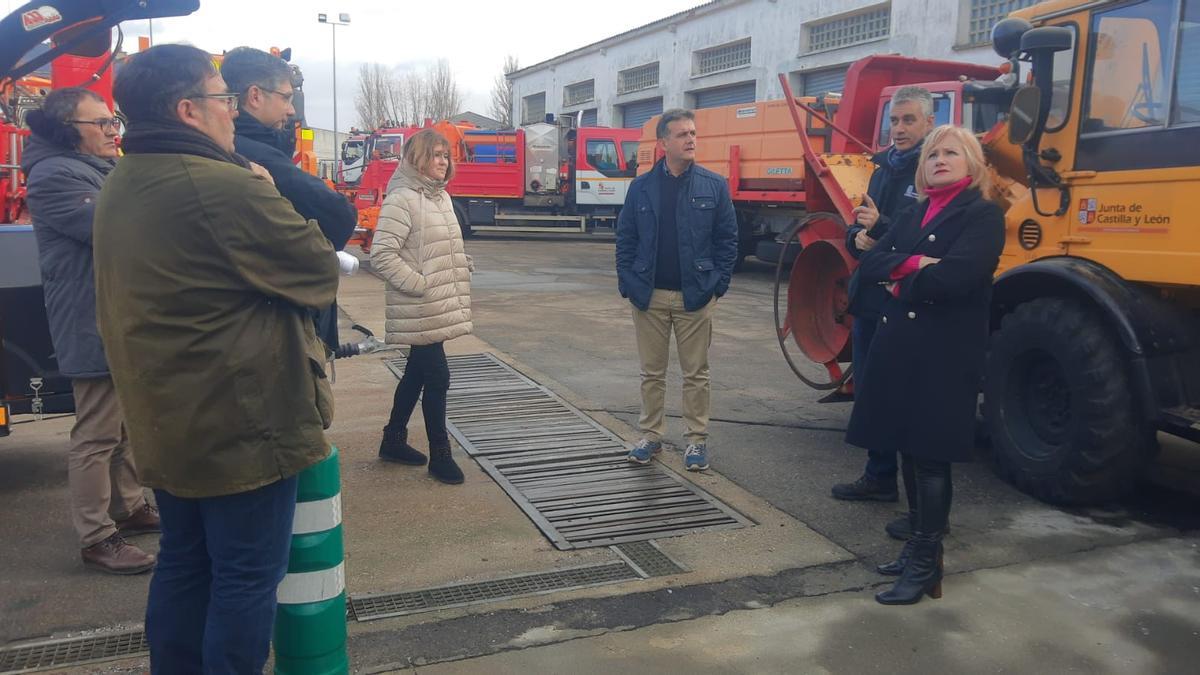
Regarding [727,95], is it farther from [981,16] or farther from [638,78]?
[981,16]

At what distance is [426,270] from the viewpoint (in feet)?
16.7

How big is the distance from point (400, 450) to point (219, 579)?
2960mm

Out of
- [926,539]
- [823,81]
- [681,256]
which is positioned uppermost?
[823,81]

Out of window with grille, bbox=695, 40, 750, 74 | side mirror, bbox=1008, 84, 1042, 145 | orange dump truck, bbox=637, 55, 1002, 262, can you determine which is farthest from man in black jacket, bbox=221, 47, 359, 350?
window with grille, bbox=695, 40, 750, 74

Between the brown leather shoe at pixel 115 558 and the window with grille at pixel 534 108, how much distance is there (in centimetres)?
3659

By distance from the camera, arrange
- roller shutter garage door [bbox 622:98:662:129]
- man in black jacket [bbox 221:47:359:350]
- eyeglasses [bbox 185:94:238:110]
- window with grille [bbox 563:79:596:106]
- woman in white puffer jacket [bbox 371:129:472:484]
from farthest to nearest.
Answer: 1. window with grille [bbox 563:79:596:106]
2. roller shutter garage door [bbox 622:98:662:129]
3. woman in white puffer jacket [bbox 371:129:472:484]
4. man in black jacket [bbox 221:47:359:350]
5. eyeglasses [bbox 185:94:238:110]

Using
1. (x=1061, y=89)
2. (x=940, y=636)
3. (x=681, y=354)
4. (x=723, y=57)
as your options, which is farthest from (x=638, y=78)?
(x=940, y=636)

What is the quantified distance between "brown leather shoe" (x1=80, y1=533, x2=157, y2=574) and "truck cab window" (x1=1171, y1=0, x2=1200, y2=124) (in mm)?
4896

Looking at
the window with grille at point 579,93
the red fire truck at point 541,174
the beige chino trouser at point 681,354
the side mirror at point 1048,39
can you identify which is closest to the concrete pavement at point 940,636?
the beige chino trouser at point 681,354

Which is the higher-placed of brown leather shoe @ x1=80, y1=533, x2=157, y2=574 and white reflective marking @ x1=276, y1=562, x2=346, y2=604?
white reflective marking @ x1=276, y1=562, x2=346, y2=604

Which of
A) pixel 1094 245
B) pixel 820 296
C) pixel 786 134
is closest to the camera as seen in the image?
pixel 1094 245

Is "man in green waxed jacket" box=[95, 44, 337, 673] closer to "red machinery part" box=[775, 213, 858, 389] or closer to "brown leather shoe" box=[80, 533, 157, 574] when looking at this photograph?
"brown leather shoe" box=[80, 533, 157, 574]

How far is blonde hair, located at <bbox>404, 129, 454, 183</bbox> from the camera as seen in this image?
502 centimetres

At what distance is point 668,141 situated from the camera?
210 inches
